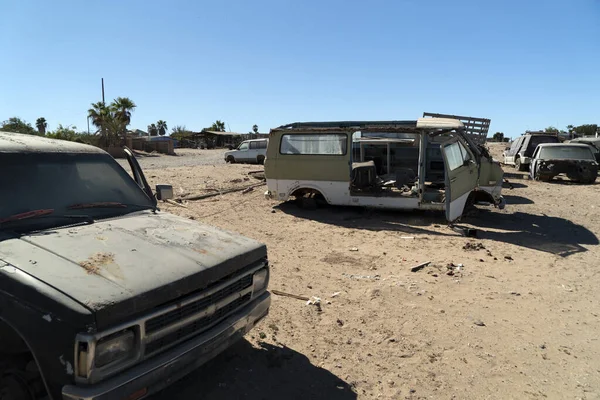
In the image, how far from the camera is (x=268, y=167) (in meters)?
9.97

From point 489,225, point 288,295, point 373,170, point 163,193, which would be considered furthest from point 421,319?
point 373,170

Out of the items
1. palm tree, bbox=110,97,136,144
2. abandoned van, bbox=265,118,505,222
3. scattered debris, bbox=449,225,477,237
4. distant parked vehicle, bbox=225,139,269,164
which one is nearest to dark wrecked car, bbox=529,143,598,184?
abandoned van, bbox=265,118,505,222

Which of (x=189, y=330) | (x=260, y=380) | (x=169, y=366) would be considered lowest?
(x=260, y=380)

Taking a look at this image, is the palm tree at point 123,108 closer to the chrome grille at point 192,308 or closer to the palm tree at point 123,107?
the palm tree at point 123,107

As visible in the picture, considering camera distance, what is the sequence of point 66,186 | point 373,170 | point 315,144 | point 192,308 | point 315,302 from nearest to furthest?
point 192,308
point 66,186
point 315,302
point 315,144
point 373,170

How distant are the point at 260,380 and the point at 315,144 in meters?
6.91

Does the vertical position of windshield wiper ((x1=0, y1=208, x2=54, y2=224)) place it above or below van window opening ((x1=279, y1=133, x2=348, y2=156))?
below

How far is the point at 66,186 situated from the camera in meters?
3.28

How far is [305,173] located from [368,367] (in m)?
6.58

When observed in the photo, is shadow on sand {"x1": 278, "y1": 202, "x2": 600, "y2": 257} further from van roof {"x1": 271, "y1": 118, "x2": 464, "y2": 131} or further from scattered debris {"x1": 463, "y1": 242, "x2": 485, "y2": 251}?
van roof {"x1": 271, "y1": 118, "x2": 464, "y2": 131}

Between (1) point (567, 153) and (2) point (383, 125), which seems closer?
(2) point (383, 125)

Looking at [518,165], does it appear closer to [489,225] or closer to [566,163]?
[566,163]

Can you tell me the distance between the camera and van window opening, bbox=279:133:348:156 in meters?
9.19

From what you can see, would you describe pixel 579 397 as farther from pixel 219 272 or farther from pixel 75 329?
pixel 75 329
